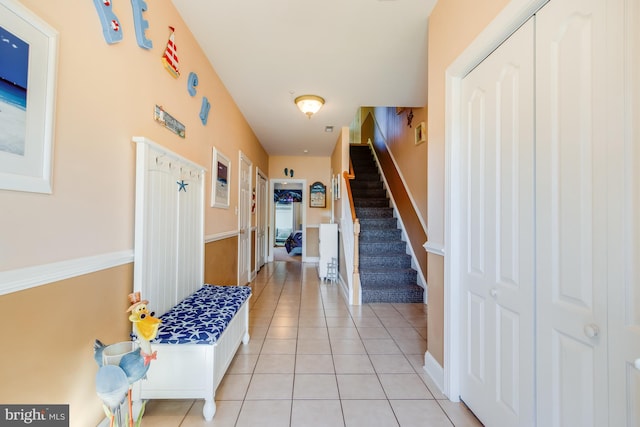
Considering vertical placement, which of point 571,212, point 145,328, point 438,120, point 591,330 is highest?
point 438,120

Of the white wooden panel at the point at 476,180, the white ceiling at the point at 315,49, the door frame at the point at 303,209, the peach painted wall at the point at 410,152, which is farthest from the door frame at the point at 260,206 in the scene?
the white wooden panel at the point at 476,180

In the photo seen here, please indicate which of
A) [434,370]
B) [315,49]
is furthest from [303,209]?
[434,370]

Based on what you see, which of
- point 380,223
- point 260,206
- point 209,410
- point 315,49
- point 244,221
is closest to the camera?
point 209,410

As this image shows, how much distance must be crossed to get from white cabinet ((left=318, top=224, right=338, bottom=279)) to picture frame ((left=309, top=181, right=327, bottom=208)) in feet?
7.29

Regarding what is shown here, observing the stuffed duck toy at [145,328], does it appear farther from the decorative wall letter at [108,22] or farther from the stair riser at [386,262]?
the stair riser at [386,262]

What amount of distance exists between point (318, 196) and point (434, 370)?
5.51m

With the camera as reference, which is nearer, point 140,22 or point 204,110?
point 140,22

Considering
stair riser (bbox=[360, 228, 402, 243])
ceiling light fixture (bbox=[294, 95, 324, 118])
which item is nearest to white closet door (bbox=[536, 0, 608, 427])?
ceiling light fixture (bbox=[294, 95, 324, 118])

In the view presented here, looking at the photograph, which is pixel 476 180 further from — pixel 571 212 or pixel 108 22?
pixel 108 22

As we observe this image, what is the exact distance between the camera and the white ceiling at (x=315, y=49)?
84.0 inches

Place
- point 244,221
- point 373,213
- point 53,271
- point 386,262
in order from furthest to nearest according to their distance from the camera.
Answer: point 373,213 < point 244,221 < point 386,262 < point 53,271

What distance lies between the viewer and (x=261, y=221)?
656 centimetres

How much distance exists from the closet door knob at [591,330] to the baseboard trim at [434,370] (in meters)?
1.15

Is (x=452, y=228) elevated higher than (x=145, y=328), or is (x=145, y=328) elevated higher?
(x=452, y=228)
